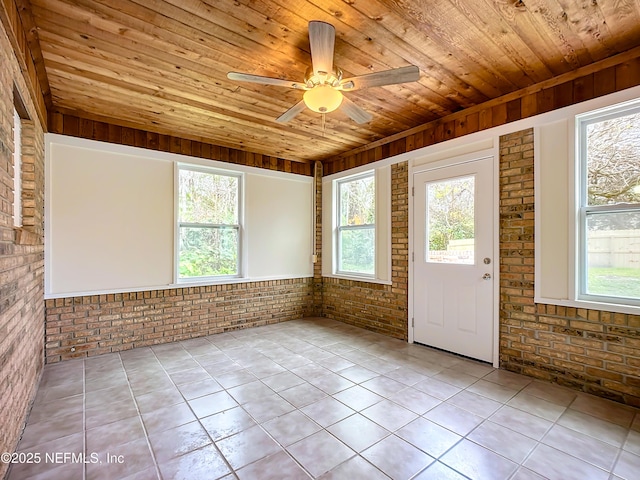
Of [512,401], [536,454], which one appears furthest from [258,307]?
[536,454]

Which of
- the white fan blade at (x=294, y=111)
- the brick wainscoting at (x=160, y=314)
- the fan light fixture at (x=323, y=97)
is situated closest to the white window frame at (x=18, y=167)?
the brick wainscoting at (x=160, y=314)

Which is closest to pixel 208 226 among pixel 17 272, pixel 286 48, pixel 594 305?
pixel 17 272

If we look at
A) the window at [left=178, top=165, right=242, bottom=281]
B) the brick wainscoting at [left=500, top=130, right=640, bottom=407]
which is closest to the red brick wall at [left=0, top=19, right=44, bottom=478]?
the window at [left=178, top=165, right=242, bottom=281]

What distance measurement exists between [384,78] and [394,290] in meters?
2.74

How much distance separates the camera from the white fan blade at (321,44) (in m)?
1.87

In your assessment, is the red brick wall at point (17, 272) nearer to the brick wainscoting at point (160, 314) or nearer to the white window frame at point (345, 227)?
the brick wainscoting at point (160, 314)

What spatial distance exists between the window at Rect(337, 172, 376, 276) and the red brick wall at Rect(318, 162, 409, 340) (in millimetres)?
346

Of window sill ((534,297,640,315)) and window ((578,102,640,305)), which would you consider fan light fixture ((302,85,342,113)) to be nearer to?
window ((578,102,640,305))

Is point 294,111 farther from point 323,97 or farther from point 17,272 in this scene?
point 17,272

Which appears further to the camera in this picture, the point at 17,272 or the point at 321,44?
the point at 17,272

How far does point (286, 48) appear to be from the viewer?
236cm

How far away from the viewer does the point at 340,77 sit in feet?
7.66

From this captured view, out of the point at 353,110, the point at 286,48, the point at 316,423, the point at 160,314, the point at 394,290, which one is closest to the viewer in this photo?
the point at 316,423

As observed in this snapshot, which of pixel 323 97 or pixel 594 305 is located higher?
pixel 323 97
